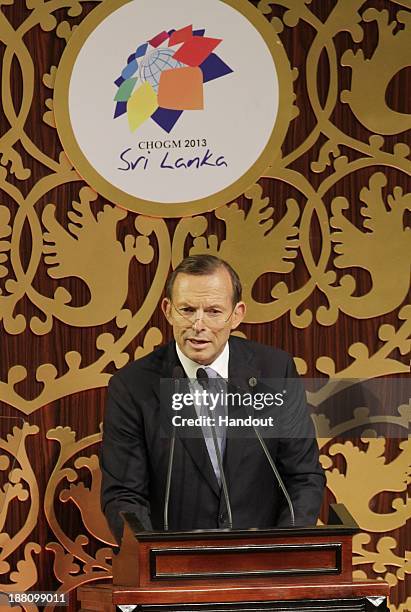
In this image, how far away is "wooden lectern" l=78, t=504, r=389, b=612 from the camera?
2.49m

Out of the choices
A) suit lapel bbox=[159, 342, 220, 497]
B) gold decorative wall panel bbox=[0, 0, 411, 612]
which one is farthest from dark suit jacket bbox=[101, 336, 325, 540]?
gold decorative wall panel bbox=[0, 0, 411, 612]

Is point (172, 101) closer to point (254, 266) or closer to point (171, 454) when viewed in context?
point (254, 266)

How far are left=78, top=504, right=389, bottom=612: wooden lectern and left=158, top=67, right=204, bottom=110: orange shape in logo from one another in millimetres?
1674

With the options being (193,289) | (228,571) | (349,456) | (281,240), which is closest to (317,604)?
(228,571)

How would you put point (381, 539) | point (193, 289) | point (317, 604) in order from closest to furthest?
point (317, 604), point (193, 289), point (381, 539)

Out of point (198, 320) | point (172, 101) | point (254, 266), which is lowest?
point (198, 320)

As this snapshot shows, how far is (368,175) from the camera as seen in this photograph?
3.86 metres

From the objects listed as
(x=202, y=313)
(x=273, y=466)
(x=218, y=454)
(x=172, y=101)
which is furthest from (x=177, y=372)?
(x=172, y=101)

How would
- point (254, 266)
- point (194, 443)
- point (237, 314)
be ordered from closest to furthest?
point (194, 443), point (237, 314), point (254, 266)

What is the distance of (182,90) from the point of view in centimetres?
386

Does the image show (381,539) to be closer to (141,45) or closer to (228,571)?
(228,571)

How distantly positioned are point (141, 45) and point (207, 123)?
35 centimetres

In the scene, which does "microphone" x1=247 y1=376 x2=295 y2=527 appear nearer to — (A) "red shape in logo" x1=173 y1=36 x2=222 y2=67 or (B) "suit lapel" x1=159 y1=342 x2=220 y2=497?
(B) "suit lapel" x1=159 y1=342 x2=220 y2=497

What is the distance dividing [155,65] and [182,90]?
0.13 meters
